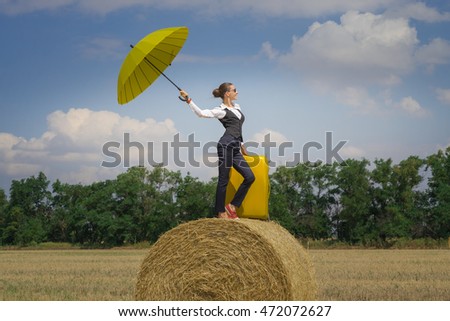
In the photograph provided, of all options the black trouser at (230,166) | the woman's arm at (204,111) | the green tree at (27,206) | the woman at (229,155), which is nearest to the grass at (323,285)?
the woman at (229,155)

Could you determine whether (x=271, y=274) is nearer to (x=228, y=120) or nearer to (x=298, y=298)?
(x=298, y=298)

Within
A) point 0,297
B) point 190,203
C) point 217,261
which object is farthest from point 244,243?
point 190,203

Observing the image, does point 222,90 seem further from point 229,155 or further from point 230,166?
point 230,166

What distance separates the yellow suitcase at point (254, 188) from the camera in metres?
8.75

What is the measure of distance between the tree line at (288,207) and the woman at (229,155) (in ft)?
112

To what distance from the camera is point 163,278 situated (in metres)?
8.62

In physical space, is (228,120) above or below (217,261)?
above

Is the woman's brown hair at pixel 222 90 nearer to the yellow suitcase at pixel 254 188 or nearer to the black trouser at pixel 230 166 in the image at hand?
the black trouser at pixel 230 166

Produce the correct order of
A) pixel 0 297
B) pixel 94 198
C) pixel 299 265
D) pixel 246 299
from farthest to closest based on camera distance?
pixel 94 198 < pixel 0 297 < pixel 299 265 < pixel 246 299

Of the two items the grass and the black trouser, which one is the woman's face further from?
the grass

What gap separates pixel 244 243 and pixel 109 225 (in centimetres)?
4039

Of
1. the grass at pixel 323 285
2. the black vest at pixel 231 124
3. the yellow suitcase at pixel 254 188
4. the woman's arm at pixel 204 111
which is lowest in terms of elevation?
the grass at pixel 323 285

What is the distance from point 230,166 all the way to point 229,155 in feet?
0.47

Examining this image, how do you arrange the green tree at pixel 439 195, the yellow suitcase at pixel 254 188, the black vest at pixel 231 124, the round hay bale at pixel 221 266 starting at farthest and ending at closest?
the green tree at pixel 439 195 < the yellow suitcase at pixel 254 188 < the black vest at pixel 231 124 < the round hay bale at pixel 221 266
